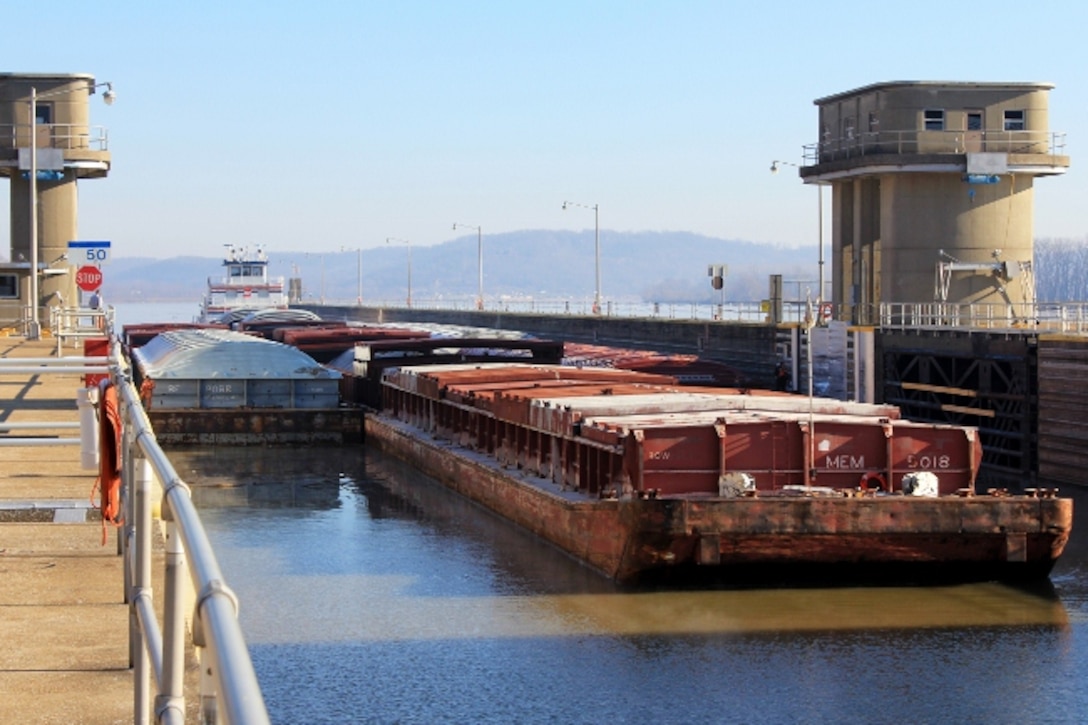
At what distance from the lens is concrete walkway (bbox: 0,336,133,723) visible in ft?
23.2

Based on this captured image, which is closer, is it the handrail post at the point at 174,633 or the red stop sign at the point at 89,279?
the handrail post at the point at 174,633

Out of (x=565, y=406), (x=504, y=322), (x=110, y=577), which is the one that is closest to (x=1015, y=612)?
(x=565, y=406)

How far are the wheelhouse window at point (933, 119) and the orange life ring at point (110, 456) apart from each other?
1788 inches

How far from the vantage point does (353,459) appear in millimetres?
39500

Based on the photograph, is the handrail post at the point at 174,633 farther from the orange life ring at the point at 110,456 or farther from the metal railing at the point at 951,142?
the metal railing at the point at 951,142

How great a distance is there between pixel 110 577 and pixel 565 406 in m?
15.5

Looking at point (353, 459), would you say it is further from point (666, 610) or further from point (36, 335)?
point (666, 610)

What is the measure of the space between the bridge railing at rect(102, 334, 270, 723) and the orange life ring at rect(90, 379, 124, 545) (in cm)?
271

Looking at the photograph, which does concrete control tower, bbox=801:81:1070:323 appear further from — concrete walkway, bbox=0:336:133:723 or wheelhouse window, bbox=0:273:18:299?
concrete walkway, bbox=0:336:133:723

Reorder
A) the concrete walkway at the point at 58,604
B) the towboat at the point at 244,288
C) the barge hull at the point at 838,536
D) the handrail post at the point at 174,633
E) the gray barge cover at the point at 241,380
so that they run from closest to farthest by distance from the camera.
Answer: the handrail post at the point at 174,633
the concrete walkway at the point at 58,604
the barge hull at the point at 838,536
the gray barge cover at the point at 241,380
the towboat at the point at 244,288

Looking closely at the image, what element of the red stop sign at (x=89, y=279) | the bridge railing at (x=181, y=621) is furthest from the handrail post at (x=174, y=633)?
the red stop sign at (x=89, y=279)

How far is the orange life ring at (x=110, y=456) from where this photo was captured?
391 inches

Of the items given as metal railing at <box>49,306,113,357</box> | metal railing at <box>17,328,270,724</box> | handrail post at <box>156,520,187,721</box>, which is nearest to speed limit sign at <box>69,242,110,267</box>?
metal railing at <box>49,306,113,357</box>

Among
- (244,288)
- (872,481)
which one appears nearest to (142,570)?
(872,481)
